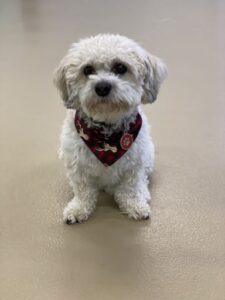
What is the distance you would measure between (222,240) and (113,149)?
53 centimetres

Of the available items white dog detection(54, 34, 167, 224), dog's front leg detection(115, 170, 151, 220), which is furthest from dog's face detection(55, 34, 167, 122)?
dog's front leg detection(115, 170, 151, 220)

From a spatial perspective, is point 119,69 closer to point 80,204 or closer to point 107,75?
point 107,75

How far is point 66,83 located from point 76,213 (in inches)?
20.3

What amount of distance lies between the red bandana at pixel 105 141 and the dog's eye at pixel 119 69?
237mm

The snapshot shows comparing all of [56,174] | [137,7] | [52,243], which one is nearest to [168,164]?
[56,174]

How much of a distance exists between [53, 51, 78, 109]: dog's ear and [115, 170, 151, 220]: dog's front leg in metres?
0.39

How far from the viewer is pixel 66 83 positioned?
1.91 metres

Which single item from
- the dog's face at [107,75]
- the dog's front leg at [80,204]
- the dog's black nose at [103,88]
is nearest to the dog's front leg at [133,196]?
the dog's front leg at [80,204]

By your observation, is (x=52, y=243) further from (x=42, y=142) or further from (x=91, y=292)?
(x=42, y=142)

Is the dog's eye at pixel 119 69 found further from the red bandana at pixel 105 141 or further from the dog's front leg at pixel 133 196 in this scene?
the dog's front leg at pixel 133 196

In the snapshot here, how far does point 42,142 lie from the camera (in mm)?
2602

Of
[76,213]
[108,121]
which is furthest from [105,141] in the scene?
[76,213]

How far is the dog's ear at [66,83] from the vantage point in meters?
1.87

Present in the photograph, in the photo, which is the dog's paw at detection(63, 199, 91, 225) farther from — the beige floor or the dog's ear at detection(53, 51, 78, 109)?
the dog's ear at detection(53, 51, 78, 109)
